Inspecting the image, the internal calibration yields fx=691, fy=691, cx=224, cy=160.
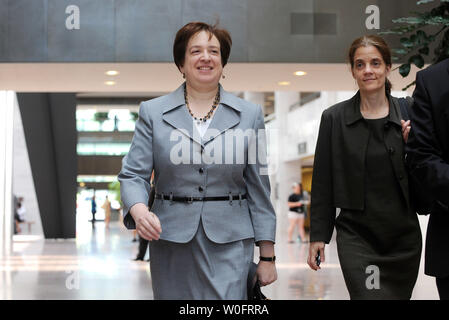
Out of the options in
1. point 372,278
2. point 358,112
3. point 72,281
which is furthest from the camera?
point 72,281

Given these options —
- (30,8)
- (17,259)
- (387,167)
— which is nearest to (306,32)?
(30,8)

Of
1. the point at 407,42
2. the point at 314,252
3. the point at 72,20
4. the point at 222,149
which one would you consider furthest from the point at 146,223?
the point at 72,20

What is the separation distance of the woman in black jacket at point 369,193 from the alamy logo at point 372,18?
5393 mm

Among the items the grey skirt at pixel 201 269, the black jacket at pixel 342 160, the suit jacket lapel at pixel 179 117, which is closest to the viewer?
the grey skirt at pixel 201 269

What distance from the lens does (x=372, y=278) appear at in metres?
3.66

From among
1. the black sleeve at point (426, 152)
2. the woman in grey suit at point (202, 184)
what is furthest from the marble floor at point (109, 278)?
the black sleeve at point (426, 152)

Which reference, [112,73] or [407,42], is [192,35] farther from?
[112,73]

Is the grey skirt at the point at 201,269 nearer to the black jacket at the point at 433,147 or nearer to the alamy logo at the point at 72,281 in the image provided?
the black jacket at the point at 433,147

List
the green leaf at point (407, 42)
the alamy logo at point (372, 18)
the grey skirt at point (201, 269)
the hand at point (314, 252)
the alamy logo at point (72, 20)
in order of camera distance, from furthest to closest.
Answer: the alamy logo at point (372, 18) → the alamy logo at point (72, 20) → the green leaf at point (407, 42) → the hand at point (314, 252) → the grey skirt at point (201, 269)

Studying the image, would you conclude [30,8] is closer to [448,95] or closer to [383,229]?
[383,229]

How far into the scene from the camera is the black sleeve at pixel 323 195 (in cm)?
388

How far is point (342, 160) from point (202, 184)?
110 centimetres

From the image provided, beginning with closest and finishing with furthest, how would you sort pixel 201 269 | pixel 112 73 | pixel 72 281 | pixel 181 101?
pixel 201 269, pixel 181 101, pixel 112 73, pixel 72 281

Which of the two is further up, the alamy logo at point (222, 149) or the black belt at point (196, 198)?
the alamy logo at point (222, 149)
